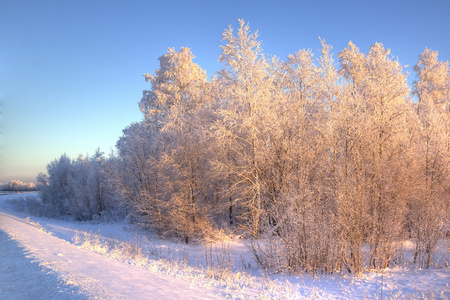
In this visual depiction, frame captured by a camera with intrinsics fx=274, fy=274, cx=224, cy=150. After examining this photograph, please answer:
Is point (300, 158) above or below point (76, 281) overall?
above

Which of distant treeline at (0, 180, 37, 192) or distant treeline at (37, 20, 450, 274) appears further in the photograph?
distant treeline at (0, 180, 37, 192)

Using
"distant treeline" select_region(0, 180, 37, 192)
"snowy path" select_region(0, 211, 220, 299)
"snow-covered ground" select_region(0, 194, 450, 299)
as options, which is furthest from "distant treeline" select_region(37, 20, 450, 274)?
"distant treeline" select_region(0, 180, 37, 192)

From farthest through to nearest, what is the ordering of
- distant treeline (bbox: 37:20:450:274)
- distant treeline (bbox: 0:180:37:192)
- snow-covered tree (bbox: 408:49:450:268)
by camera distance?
distant treeline (bbox: 0:180:37:192)
snow-covered tree (bbox: 408:49:450:268)
distant treeline (bbox: 37:20:450:274)

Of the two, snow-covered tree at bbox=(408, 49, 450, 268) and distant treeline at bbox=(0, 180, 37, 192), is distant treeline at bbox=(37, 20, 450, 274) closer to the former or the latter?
snow-covered tree at bbox=(408, 49, 450, 268)

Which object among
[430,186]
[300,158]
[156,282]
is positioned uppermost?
[300,158]

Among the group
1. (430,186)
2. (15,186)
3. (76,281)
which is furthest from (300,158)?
(15,186)

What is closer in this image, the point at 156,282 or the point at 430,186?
the point at 156,282

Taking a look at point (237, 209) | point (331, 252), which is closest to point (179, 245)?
point (237, 209)

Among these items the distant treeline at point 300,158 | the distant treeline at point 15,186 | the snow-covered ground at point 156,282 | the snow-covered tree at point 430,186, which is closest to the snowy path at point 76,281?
the snow-covered ground at point 156,282

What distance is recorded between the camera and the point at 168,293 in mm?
5199

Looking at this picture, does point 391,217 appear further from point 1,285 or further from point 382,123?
point 1,285

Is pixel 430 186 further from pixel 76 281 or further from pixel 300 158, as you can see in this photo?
pixel 76 281

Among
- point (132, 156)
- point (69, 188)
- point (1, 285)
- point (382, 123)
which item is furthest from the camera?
point (69, 188)

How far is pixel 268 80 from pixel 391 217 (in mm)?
8872
